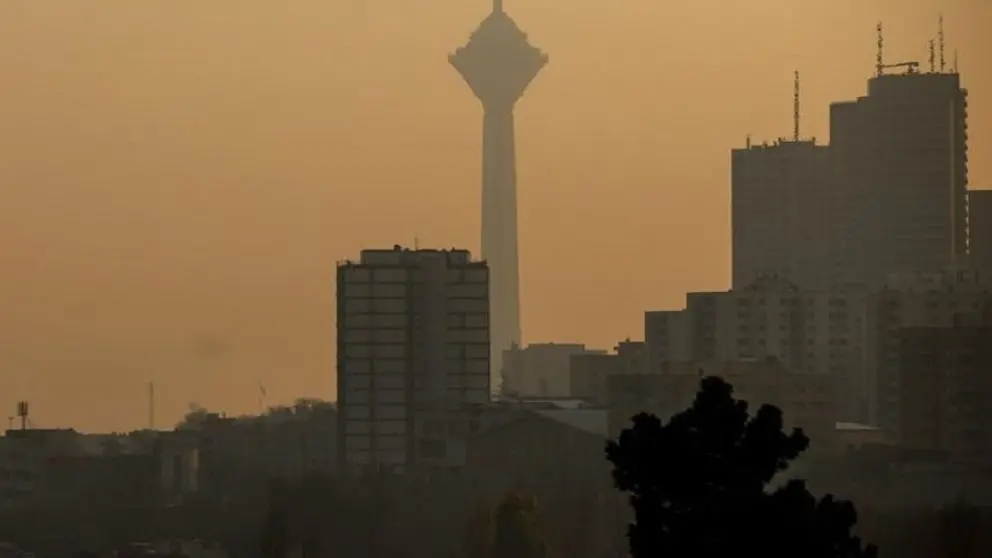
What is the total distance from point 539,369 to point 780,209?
1190 cm

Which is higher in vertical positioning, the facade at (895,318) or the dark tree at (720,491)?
the facade at (895,318)

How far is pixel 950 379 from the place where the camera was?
9650cm

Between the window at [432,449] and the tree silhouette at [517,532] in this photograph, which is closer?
the tree silhouette at [517,532]

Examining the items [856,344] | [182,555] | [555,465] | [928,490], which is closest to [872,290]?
[856,344]

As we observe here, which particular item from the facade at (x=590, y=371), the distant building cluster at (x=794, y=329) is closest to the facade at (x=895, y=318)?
the distant building cluster at (x=794, y=329)

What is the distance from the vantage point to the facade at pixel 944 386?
94250mm

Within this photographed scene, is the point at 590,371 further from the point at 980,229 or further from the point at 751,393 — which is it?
the point at 751,393

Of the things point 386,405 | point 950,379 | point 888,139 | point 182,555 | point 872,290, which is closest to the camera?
point 182,555

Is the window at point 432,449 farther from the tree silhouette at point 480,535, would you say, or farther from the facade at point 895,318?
the tree silhouette at point 480,535

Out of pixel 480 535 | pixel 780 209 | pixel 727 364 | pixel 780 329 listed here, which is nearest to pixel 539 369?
pixel 780 209

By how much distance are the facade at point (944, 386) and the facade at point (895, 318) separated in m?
3.58

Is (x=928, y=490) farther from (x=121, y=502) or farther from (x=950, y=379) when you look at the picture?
(x=121, y=502)

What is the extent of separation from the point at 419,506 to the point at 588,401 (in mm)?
33856

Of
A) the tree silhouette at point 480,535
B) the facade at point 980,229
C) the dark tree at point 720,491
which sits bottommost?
the tree silhouette at point 480,535
